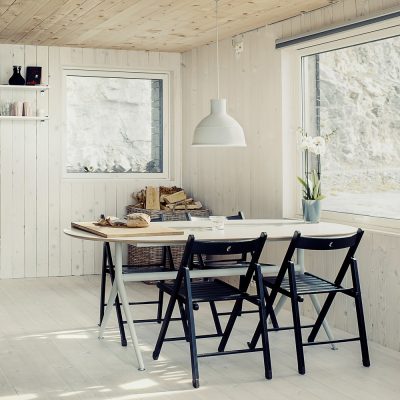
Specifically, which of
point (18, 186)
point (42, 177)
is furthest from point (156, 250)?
point (18, 186)

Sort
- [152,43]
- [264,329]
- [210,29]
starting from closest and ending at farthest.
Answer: [264,329] < [210,29] < [152,43]

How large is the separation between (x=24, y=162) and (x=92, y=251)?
114 centimetres

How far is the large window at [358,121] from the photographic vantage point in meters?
5.16

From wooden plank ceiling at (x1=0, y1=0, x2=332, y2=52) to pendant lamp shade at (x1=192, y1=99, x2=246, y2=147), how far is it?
3.44 feet

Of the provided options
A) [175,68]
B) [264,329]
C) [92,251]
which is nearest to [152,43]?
[175,68]

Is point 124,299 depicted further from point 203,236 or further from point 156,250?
point 156,250

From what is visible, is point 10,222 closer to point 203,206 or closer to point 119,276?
point 203,206

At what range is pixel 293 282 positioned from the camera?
176 inches

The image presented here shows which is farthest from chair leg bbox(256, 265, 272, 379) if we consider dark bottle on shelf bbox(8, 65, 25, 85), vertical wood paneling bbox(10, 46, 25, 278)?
dark bottle on shelf bbox(8, 65, 25, 85)

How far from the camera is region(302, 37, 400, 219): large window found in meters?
5.16

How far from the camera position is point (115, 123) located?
26.6 feet

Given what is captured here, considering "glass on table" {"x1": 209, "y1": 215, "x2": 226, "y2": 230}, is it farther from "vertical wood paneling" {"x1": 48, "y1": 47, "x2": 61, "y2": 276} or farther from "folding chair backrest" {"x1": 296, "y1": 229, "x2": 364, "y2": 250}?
"vertical wood paneling" {"x1": 48, "y1": 47, "x2": 61, "y2": 276}

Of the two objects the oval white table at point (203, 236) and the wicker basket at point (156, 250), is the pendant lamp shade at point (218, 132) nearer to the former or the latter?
the oval white table at point (203, 236)

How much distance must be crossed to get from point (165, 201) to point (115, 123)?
1.10 metres
